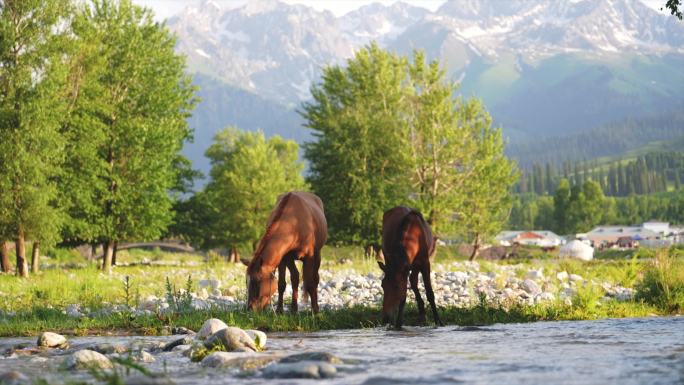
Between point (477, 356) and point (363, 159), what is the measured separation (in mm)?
36174

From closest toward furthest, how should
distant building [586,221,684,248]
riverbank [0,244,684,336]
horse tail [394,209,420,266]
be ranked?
1. horse tail [394,209,420,266]
2. riverbank [0,244,684,336]
3. distant building [586,221,684,248]

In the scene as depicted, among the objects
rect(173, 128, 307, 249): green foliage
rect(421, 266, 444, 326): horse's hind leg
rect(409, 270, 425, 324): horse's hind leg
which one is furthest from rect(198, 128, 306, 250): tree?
rect(421, 266, 444, 326): horse's hind leg

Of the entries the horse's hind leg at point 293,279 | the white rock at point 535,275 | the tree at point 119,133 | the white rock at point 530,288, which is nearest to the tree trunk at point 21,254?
the tree at point 119,133

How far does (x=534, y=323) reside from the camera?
535 inches

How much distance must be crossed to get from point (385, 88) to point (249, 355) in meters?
40.2

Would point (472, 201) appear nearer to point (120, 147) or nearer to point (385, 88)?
point (385, 88)

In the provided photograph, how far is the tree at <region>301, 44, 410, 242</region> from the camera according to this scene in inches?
1743

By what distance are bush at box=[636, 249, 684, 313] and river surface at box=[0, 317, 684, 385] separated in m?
2.90

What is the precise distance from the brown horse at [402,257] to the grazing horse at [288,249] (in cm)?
178

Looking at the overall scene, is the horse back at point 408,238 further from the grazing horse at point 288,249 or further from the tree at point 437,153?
the tree at point 437,153

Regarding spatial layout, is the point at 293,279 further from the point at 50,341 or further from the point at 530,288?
the point at 530,288

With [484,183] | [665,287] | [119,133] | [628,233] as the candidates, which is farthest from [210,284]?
[628,233]

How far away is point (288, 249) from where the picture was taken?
1431 cm

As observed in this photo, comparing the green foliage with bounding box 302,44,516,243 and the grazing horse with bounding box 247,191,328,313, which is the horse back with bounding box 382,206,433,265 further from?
the green foliage with bounding box 302,44,516,243
